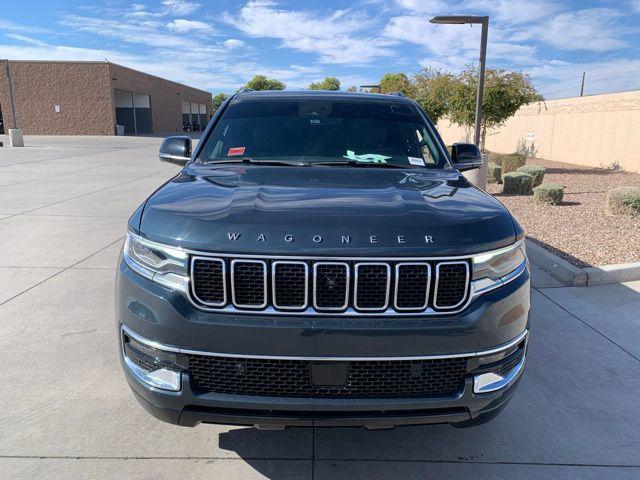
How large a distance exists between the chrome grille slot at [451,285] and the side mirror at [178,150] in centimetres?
254

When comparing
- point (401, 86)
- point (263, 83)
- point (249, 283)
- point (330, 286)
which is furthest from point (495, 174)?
point (263, 83)

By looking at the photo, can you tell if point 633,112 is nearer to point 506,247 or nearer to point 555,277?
point 555,277

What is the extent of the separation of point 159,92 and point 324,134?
5620cm

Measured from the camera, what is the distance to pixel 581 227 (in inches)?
316

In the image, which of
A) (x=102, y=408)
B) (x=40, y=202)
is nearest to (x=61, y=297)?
(x=102, y=408)

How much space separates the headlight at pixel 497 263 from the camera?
2293mm

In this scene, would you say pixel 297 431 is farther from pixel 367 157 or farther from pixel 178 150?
pixel 178 150

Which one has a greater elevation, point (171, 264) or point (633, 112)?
point (633, 112)

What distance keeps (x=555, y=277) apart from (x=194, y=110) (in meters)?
76.8

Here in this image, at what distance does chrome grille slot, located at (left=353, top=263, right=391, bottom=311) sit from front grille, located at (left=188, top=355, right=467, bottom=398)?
240 millimetres

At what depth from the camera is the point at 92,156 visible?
22.5 metres

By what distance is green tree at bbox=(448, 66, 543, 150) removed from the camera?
16.7 m

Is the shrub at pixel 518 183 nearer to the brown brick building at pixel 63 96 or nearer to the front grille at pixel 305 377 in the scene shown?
the front grille at pixel 305 377

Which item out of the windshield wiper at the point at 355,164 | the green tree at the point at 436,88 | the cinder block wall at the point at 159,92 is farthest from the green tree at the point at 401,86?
the cinder block wall at the point at 159,92
